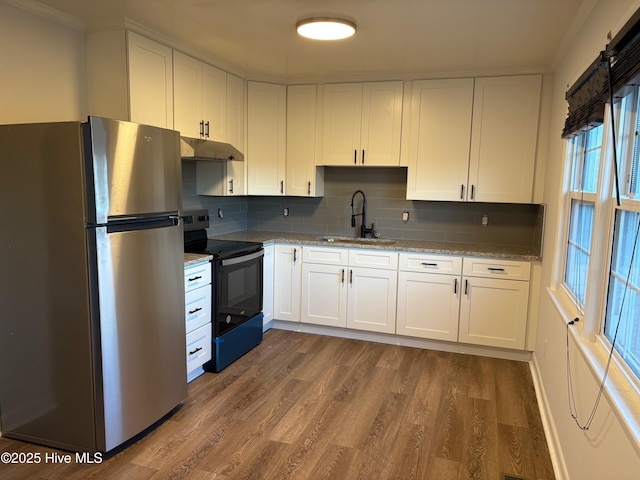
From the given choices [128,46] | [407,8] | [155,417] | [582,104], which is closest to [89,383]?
[155,417]

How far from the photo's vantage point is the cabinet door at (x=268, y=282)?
4126 mm

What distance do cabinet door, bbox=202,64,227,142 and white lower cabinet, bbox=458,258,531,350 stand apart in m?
2.41

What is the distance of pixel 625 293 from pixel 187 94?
307 cm

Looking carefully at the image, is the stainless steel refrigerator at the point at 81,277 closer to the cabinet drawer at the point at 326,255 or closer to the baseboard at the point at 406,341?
the cabinet drawer at the point at 326,255

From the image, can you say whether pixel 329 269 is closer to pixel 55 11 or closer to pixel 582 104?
pixel 582 104

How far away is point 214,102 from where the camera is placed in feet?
12.3

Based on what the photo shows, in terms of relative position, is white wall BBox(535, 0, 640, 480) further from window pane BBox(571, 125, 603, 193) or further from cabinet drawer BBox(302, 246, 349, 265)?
cabinet drawer BBox(302, 246, 349, 265)

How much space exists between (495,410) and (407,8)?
8.39 ft

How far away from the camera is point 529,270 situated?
142 inches

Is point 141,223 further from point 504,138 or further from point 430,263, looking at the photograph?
point 504,138

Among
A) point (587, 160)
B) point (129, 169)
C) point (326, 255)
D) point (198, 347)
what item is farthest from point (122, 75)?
point (587, 160)

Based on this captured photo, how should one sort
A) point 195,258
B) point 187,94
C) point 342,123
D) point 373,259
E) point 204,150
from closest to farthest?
point 195,258
point 204,150
point 187,94
point 373,259
point 342,123

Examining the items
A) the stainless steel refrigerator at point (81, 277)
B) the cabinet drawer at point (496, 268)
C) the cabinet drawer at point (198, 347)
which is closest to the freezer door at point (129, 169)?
the stainless steel refrigerator at point (81, 277)

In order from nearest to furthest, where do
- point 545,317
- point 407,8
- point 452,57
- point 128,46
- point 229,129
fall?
point 407,8 → point 128,46 → point 545,317 → point 452,57 → point 229,129
